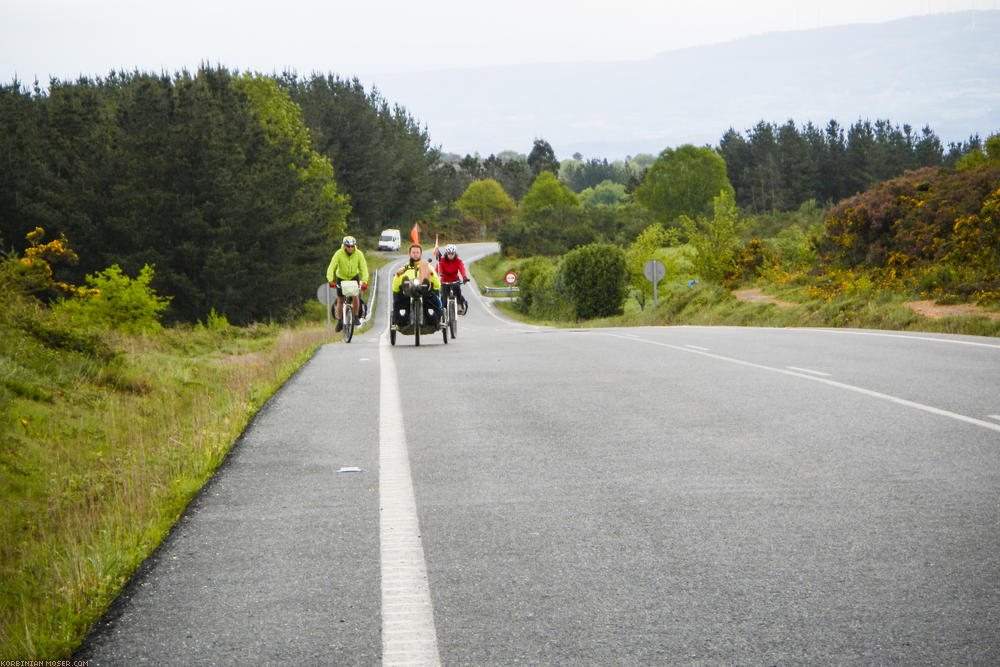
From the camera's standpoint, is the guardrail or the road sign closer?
the road sign

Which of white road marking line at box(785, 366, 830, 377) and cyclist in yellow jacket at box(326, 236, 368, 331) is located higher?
cyclist in yellow jacket at box(326, 236, 368, 331)

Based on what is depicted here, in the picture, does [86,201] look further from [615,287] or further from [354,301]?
[354,301]

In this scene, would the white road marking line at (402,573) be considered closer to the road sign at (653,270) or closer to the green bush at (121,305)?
the green bush at (121,305)

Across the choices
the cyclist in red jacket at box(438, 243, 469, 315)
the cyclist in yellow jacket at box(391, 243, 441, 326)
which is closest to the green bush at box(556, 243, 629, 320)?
the cyclist in red jacket at box(438, 243, 469, 315)

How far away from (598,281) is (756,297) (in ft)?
72.1

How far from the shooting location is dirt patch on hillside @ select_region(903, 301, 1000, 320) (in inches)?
797

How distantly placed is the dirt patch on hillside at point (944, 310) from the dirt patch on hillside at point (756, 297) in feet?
25.1

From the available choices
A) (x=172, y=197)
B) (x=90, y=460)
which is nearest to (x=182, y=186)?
(x=172, y=197)

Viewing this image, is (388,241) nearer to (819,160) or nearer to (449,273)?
(819,160)

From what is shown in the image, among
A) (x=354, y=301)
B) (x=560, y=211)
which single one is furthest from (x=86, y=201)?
(x=560, y=211)

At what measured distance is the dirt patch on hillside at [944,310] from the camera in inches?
797

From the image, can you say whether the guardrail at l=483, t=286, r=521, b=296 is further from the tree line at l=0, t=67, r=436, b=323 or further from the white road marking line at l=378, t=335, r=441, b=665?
the white road marking line at l=378, t=335, r=441, b=665

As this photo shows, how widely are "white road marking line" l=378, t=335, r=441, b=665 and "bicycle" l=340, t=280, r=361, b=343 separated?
40.6ft

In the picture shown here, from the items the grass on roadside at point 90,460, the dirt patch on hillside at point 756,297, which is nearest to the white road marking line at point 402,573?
the grass on roadside at point 90,460
